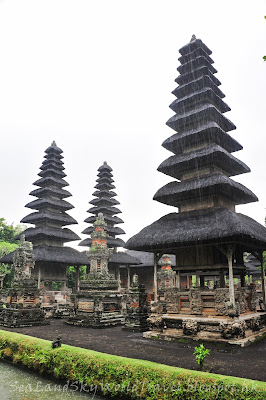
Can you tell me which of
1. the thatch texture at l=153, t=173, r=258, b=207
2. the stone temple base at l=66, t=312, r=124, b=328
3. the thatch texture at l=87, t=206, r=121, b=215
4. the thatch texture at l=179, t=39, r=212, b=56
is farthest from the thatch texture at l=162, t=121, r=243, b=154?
the thatch texture at l=87, t=206, r=121, b=215

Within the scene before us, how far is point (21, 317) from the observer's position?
18.0 m

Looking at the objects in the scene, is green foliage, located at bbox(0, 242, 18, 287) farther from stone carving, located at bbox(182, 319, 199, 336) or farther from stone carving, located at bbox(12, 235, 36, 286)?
stone carving, located at bbox(182, 319, 199, 336)

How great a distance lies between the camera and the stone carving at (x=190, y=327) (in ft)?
41.0

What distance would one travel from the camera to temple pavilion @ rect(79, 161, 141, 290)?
34344 millimetres

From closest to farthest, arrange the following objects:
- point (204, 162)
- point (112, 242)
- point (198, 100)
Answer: point (204, 162) → point (198, 100) → point (112, 242)

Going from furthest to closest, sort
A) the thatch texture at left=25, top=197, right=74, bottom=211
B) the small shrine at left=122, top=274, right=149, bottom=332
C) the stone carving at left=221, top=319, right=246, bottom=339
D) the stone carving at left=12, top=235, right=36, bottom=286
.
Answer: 1. the thatch texture at left=25, top=197, right=74, bottom=211
2. the stone carving at left=12, top=235, right=36, bottom=286
3. the small shrine at left=122, top=274, right=149, bottom=332
4. the stone carving at left=221, top=319, right=246, bottom=339

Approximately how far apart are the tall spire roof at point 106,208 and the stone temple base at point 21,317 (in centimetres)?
1657

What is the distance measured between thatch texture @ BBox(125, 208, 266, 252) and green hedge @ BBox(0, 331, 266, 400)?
20.1ft

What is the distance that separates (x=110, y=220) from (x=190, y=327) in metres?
24.5

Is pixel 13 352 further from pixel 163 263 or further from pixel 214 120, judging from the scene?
pixel 163 263

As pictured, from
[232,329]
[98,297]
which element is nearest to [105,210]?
[98,297]

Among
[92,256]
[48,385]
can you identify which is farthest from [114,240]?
[48,385]

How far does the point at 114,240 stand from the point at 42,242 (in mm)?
8538

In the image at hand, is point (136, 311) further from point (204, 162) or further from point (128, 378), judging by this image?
point (128, 378)
